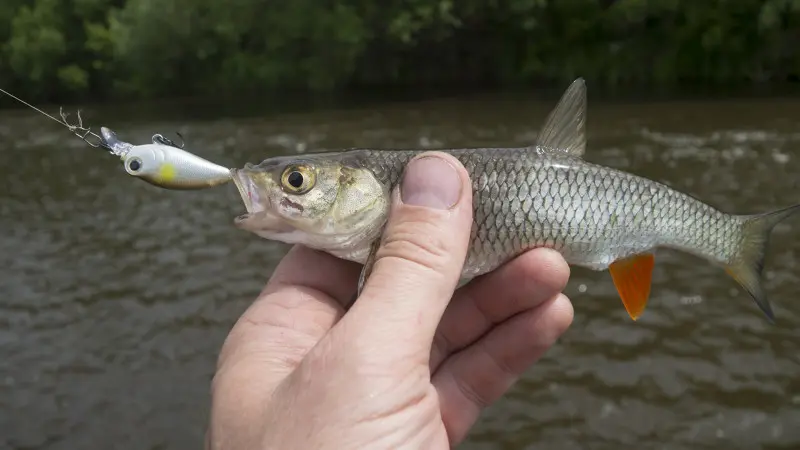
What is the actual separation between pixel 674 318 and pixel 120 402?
7077mm

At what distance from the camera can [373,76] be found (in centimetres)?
4209

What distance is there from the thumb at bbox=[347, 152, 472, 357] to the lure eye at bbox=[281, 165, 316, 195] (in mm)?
473

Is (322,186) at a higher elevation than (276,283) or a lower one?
higher

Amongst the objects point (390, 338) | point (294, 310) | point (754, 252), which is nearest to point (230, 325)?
point (294, 310)

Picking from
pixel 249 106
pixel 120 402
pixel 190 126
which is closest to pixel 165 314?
pixel 120 402

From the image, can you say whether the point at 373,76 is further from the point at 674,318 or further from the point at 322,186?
the point at 322,186

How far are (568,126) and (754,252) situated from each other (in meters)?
1.31

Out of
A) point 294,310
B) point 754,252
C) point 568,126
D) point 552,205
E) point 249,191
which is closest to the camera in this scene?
point 294,310

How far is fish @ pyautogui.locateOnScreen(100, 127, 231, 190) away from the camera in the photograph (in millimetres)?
3410

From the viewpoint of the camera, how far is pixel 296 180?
11.6 ft

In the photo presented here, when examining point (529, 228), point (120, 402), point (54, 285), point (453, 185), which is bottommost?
point (120, 402)

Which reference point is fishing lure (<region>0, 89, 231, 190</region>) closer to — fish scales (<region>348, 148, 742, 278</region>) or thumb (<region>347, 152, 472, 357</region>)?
fish scales (<region>348, 148, 742, 278</region>)

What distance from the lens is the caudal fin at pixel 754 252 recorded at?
4.01 meters

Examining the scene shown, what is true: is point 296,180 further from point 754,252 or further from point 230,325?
point 230,325
